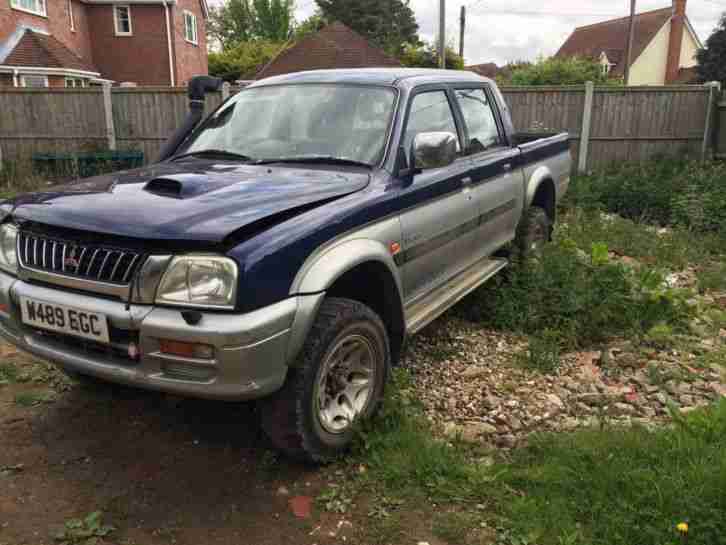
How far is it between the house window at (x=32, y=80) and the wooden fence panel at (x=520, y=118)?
10227 mm

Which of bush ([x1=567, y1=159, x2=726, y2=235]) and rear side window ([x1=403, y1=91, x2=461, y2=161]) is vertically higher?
rear side window ([x1=403, y1=91, x2=461, y2=161])

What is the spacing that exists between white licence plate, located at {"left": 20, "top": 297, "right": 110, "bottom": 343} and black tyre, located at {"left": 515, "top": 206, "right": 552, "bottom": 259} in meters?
3.91

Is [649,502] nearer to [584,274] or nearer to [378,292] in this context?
[378,292]

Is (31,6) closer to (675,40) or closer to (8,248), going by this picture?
Answer: (8,248)

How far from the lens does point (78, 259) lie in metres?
2.73

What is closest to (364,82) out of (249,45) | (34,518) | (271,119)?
(271,119)

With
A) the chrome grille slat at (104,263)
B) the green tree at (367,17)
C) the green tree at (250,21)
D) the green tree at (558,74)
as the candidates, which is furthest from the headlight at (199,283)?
the green tree at (250,21)

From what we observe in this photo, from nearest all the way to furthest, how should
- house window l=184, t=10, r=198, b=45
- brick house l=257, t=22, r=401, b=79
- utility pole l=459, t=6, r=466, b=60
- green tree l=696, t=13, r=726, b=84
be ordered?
brick house l=257, t=22, r=401, b=79 < green tree l=696, t=13, r=726, b=84 < house window l=184, t=10, r=198, b=45 < utility pole l=459, t=6, r=466, b=60

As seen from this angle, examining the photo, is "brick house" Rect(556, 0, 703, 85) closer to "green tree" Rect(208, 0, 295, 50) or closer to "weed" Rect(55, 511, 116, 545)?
"green tree" Rect(208, 0, 295, 50)

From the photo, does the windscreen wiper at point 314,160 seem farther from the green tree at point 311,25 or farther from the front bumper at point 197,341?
the green tree at point 311,25

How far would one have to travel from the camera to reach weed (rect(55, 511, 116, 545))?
2.63m

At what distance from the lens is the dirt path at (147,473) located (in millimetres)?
2723

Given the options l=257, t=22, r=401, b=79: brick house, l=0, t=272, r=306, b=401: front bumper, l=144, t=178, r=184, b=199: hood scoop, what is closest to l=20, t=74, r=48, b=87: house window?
l=257, t=22, r=401, b=79: brick house

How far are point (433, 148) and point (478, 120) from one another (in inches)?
65.0
